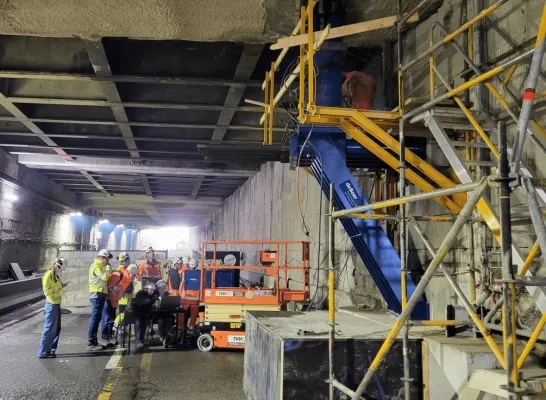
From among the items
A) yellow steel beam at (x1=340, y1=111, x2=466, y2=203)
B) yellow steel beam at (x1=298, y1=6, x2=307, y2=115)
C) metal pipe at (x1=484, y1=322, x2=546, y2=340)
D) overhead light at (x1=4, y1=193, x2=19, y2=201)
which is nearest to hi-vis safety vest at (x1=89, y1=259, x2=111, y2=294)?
yellow steel beam at (x1=298, y1=6, x2=307, y2=115)

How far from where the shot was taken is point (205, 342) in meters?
9.54

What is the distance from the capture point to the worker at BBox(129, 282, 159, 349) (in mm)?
9688

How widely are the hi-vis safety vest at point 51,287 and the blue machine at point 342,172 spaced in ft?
18.9

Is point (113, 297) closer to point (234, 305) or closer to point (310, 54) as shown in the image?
point (234, 305)

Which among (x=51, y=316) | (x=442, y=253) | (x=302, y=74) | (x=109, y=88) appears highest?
(x=109, y=88)

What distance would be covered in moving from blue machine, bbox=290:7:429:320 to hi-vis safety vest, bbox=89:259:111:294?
5907 millimetres

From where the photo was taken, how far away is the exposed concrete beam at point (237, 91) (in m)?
7.46

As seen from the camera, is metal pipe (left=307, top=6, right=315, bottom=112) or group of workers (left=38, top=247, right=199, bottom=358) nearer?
metal pipe (left=307, top=6, right=315, bottom=112)

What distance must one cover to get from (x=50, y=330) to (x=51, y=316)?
26 cm

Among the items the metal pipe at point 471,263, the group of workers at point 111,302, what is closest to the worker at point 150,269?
the group of workers at point 111,302

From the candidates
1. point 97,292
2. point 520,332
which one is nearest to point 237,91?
point 97,292

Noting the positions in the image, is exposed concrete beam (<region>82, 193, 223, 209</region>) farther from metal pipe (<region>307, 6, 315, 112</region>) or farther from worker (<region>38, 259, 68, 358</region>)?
metal pipe (<region>307, 6, 315, 112</region>)

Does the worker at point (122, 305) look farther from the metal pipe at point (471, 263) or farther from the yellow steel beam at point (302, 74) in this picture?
the metal pipe at point (471, 263)

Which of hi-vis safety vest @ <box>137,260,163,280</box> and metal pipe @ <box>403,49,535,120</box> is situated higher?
→ metal pipe @ <box>403,49,535,120</box>
